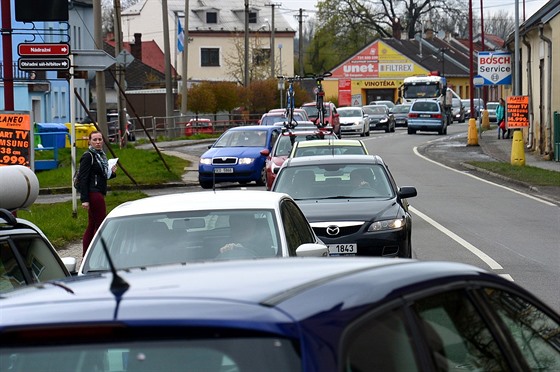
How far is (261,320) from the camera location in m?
2.94

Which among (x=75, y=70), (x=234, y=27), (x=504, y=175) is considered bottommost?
(x=504, y=175)

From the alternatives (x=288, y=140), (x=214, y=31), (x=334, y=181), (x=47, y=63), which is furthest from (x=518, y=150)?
(x=214, y=31)

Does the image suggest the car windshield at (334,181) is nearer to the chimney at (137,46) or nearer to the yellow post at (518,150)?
the yellow post at (518,150)

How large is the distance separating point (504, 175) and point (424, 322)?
27.5m

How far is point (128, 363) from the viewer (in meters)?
3.08

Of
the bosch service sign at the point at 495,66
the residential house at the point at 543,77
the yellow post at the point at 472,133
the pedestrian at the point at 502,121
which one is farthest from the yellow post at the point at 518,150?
the pedestrian at the point at 502,121

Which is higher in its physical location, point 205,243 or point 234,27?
point 234,27

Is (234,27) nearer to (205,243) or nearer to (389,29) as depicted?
(389,29)

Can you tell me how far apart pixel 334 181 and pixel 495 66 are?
29.6 metres

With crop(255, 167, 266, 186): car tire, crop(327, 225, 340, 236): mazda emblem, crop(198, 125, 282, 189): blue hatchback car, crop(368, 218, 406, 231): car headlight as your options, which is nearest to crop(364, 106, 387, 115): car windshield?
crop(198, 125, 282, 189): blue hatchback car

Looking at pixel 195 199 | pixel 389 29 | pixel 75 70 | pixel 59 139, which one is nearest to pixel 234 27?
pixel 389 29

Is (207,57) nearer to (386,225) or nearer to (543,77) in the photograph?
(543,77)

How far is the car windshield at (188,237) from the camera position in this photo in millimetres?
8398

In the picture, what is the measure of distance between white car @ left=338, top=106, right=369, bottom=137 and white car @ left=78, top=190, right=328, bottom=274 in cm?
5086
